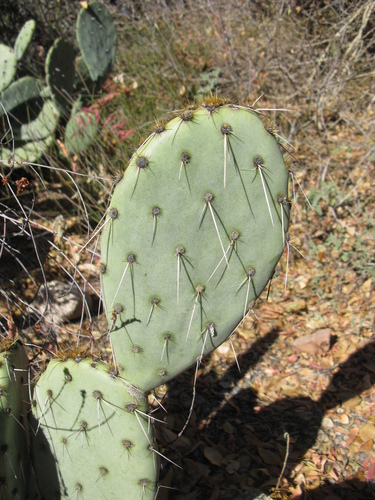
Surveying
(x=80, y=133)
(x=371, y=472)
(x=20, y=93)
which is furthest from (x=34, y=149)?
(x=371, y=472)

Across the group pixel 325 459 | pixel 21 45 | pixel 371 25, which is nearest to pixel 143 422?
pixel 325 459

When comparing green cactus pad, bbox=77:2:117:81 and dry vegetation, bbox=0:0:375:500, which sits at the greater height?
green cactus pad, bbox=77:2:117:81

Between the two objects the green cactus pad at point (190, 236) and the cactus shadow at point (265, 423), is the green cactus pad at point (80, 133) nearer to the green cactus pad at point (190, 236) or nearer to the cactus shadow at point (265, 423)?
the cactus shadow at point (265, 423)

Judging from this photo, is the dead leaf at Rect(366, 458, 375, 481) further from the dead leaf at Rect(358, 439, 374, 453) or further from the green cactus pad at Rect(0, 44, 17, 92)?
the green cactus pad at Rect(0, 44, 17, 92)

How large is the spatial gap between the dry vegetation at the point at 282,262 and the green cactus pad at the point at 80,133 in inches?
4.1

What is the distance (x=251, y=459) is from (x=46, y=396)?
3.35ft

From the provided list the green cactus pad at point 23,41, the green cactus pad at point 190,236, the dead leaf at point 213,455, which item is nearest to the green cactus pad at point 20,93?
the green cactus pad at point 23,41

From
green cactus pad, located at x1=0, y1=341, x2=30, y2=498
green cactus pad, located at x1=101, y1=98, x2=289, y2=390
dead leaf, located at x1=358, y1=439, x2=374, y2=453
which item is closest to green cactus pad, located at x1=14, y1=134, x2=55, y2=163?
green cactus pad, located at x1=0, y1=341, x2=30, y2=498

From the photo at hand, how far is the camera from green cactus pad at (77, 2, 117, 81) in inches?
147

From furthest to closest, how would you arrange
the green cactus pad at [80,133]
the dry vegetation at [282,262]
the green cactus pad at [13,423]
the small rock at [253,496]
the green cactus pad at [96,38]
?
the green cactus pad at [96,38]
the green cactus pad at [80,133]
the dry vegetation at [282,262]
the small rock at [253,496]
the green cactus pad at [13,423]

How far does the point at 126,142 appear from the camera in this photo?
→ 3.50 m

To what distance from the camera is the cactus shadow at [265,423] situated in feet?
6.42

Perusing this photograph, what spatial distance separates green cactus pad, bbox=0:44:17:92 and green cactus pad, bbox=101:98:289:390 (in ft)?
8.59

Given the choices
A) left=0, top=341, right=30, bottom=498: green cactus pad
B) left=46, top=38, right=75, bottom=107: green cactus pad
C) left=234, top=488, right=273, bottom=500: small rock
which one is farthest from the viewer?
left=46, top=38, right=75, bottom=107: green cactus pad
